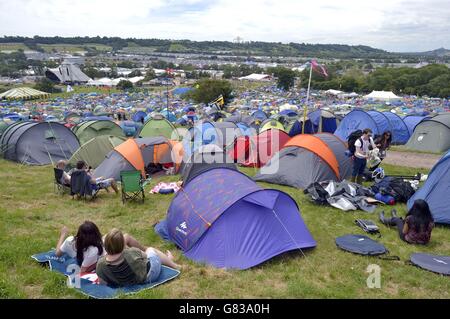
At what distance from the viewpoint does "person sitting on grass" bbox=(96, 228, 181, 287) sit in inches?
183

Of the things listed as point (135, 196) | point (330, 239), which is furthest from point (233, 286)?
point (135, 196)

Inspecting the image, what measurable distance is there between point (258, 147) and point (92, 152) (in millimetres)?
5647

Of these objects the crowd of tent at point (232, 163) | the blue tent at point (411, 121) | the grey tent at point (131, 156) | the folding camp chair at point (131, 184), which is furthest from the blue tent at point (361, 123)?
the folding camp chair at point (131, 184)

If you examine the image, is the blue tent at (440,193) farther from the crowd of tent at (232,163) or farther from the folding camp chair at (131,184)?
the folding camp chair at (131,184)

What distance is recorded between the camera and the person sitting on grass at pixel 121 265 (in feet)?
15.2

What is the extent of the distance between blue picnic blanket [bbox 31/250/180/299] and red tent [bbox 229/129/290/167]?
8423 mm

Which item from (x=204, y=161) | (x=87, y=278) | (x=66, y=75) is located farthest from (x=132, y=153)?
(x=66, y=75)

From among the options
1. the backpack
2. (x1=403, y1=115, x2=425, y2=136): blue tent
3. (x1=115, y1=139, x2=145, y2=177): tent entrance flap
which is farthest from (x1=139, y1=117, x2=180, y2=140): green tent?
(x1=403, y1=115, x2=425, y2=136): blue tent

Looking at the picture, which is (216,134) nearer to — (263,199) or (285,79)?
(263,199)

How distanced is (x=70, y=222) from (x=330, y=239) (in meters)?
5.21

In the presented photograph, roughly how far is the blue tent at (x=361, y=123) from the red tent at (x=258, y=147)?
21.3ft

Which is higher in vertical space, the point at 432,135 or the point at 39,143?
the point at 432,135

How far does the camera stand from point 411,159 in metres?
15.0

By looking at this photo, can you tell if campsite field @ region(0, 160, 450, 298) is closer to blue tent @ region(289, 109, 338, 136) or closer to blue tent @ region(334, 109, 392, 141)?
blue tent @ region(334, 109, 392, 141)
